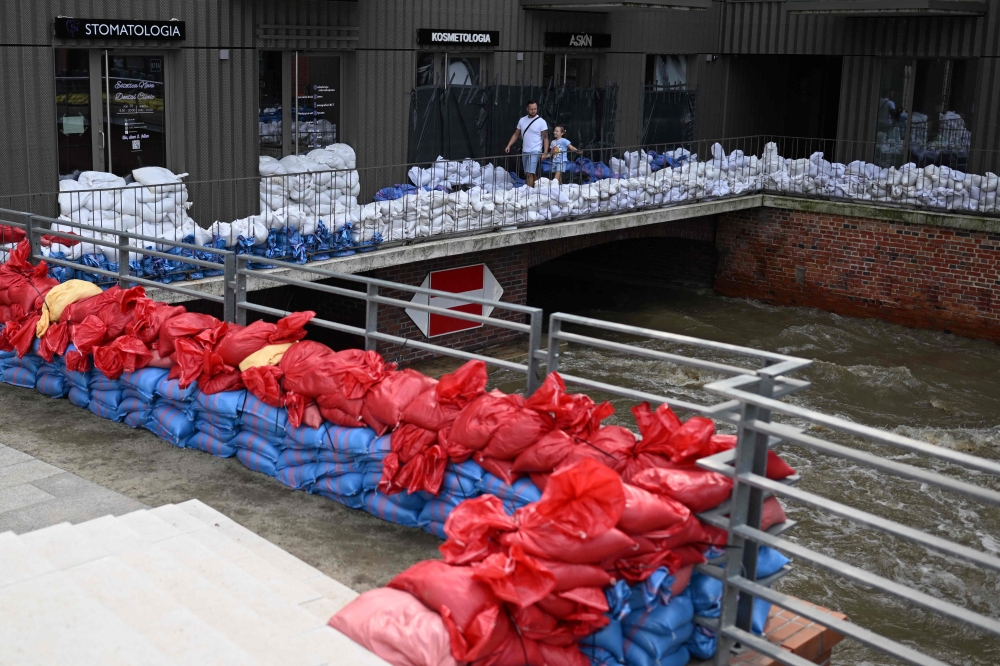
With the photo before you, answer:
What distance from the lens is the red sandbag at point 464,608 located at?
13.8ft

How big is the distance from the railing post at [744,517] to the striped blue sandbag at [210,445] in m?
3.28

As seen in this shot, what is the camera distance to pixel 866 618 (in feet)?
27.7

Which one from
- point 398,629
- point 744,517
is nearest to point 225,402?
point 398,629

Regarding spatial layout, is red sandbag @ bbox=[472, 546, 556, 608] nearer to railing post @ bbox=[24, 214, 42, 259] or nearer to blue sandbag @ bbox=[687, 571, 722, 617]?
blue sandbag @ bbox=[687, 571, 722, 617]

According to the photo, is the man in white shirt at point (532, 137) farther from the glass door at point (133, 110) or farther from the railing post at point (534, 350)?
the railing post at point (534, 350)

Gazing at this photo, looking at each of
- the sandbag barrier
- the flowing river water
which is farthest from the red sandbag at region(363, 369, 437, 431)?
the flowing river water

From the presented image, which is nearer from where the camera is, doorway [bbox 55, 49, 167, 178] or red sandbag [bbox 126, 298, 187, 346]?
red sandbag [bbox 126, 298, 187, 346]

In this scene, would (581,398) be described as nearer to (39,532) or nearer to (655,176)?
(39,532)

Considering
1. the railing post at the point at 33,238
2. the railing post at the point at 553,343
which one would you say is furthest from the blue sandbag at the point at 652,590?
the railing post at the point at 33,238

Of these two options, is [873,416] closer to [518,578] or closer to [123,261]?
[123,261]

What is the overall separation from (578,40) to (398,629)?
592 inches

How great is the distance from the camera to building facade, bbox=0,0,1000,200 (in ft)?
39.9

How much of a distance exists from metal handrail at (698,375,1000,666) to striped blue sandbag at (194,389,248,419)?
304 centimetres

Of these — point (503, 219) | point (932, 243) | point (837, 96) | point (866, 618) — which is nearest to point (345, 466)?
point (866, 618)
